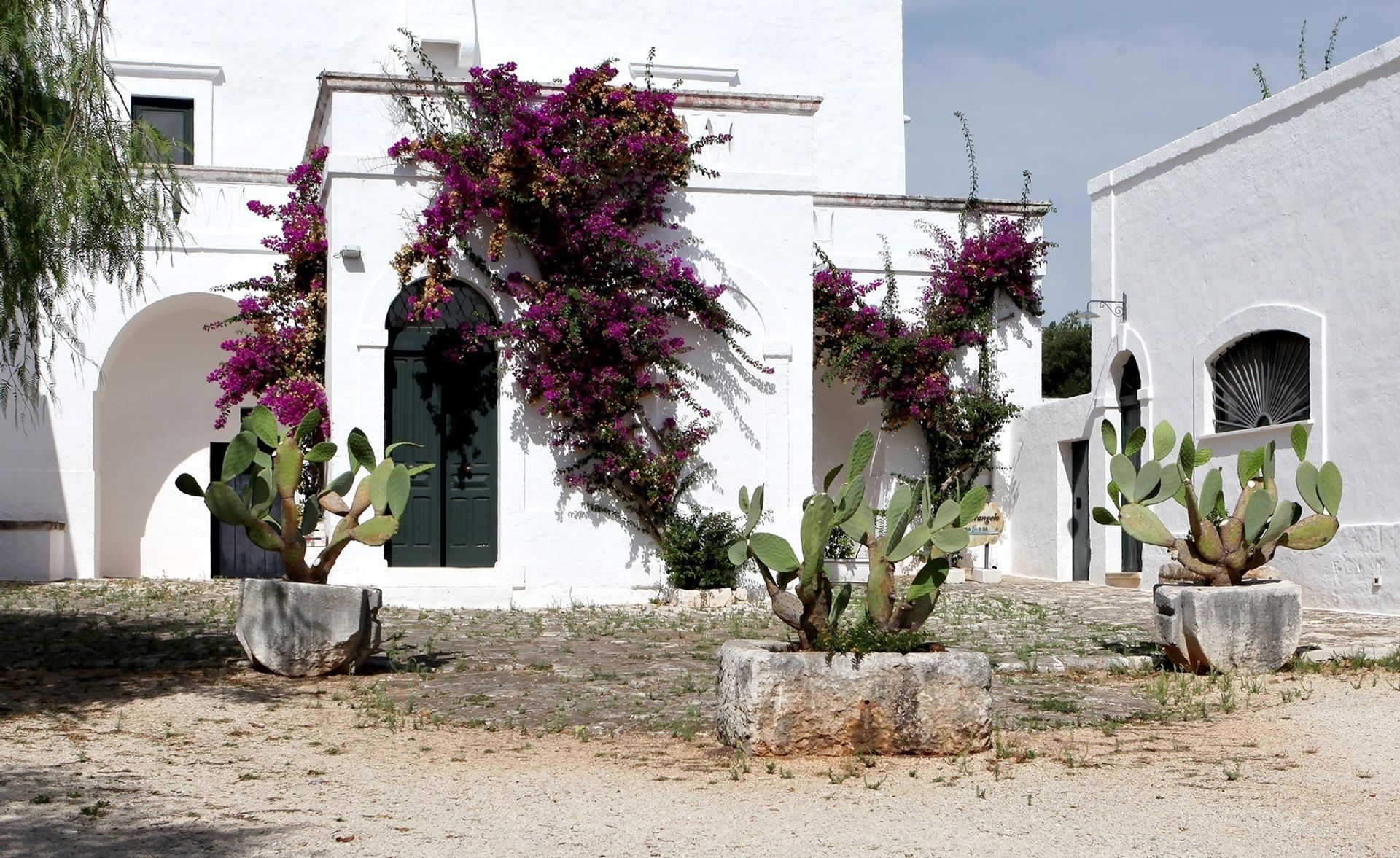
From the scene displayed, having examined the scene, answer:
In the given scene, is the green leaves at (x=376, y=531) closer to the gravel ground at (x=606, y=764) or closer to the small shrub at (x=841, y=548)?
the gravel ground at (x=606, y=764)

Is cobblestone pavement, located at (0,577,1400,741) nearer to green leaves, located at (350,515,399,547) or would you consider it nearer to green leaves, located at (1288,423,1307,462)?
green leaves, located at (350,515,399,547)

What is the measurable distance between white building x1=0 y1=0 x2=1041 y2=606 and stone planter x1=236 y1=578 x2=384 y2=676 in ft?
11.3

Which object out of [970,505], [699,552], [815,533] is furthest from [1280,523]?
[699,552]

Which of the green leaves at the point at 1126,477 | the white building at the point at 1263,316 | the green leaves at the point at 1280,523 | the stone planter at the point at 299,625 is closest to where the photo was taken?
the stone planter at the point at 299,625

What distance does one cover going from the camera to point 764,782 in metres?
5.79

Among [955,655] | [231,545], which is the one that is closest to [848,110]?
[231,545]

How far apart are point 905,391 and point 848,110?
506 cm

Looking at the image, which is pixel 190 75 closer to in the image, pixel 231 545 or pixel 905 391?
pixel 231 545

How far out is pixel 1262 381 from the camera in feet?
46.1

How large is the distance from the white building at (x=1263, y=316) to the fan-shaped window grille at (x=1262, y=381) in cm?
2

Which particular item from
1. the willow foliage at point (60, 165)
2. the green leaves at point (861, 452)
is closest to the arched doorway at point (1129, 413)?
the green leaves at point (861, 452)

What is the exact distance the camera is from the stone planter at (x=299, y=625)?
27.5 feet

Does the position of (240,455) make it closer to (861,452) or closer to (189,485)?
(189,485)

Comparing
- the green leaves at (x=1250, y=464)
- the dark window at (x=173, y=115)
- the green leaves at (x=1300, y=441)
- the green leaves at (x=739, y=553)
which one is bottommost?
the green leaves at (x=739, y=553)
